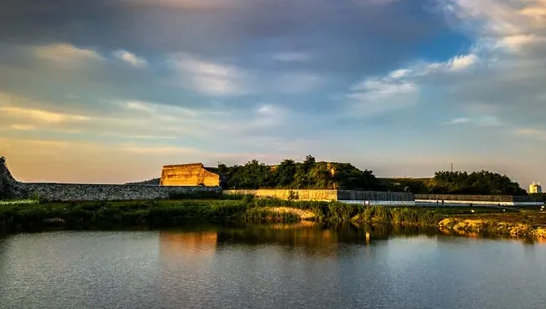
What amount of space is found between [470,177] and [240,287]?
5358cm

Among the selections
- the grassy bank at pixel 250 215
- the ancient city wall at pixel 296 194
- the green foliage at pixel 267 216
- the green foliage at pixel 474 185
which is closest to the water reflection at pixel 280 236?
the grassy bank at pixel 250 215

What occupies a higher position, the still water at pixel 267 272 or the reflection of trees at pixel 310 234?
the reflection of trees at pixel 310 234

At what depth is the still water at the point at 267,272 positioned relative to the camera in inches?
600

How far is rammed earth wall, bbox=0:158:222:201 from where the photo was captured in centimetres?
4269

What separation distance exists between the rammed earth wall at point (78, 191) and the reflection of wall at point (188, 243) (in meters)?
16.4

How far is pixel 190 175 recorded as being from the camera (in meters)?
69.2

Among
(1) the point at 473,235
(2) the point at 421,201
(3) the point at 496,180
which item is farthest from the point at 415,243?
(3) the point at 496,180

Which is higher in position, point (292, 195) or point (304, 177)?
point (304, 177)

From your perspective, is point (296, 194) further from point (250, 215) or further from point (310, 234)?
point (310, 234)

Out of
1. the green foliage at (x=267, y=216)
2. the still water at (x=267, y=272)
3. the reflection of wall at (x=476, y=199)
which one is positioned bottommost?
the still water at (x=267, y=272)

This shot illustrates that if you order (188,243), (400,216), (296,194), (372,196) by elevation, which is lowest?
(188,243)

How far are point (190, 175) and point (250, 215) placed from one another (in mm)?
25589

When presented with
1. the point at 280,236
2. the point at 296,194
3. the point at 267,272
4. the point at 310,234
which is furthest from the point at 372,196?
the point at 267,272

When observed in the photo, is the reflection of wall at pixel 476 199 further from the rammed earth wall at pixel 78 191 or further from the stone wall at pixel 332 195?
the rammed earth wall at pixel 78 191
